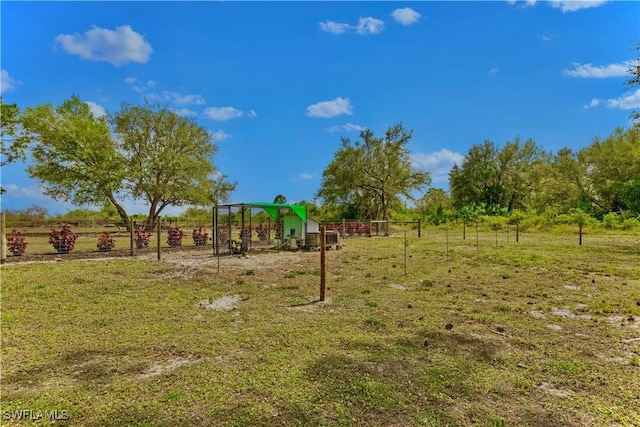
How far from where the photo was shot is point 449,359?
3.72m

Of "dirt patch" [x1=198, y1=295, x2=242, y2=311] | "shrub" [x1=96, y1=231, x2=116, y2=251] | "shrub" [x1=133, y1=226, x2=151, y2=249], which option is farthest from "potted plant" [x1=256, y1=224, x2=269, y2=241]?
"dirt patch" [x1=198, y1=295, x2=242, y2=311]

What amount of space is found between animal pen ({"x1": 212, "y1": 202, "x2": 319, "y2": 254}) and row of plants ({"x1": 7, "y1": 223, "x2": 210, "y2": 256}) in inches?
89.6

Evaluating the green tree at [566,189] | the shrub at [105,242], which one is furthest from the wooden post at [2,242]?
the green tree at [566,189]

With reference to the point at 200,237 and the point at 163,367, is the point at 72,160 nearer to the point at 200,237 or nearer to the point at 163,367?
the point at 200,237

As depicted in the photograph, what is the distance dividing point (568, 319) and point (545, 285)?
8.31ft

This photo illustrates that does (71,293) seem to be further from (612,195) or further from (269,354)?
(612,195)

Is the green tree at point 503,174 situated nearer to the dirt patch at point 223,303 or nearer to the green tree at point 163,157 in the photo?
the green tree at point 163,157

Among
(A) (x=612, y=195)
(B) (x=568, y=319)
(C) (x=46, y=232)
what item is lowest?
(B) (x=568, y=319)

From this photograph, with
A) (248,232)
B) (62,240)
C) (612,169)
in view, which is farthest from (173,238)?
(612,169)

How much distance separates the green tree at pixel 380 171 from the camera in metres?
30.4

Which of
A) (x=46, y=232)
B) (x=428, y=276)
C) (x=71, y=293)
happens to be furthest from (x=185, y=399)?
(x=46, y=232)

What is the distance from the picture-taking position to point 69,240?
12.4 metres

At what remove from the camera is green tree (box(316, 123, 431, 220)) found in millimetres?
30359

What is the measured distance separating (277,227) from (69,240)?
26.3ft
